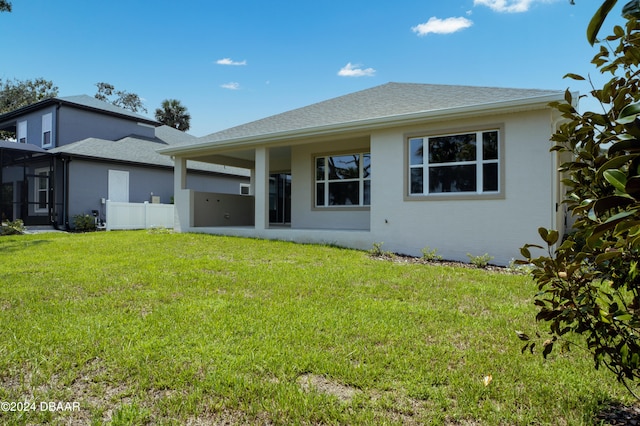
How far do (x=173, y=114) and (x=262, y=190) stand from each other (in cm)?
3268

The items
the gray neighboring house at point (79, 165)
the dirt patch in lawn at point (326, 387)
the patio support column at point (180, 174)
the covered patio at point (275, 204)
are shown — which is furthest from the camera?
the gray neighboring house at point (79, 165)

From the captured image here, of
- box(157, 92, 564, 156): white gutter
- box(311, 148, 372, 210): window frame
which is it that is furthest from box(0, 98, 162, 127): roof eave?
box(311, 148, 372, 210): window frame

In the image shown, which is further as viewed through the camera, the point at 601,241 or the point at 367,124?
the point at 367,124

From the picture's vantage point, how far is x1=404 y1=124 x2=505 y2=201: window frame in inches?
339

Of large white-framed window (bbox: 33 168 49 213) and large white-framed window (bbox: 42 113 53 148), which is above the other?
large white-framed window (bbox: 42 113 53 148)

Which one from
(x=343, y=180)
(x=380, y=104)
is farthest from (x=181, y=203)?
(x=380, y=104)

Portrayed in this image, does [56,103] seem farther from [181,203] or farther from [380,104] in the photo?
[380,104]

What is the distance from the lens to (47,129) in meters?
20.4

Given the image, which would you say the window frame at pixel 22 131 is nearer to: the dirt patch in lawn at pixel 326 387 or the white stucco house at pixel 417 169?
the white stucco house at pixel 417 169

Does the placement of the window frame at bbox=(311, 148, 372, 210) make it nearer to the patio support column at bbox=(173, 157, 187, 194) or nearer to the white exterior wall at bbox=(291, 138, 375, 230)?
the white exterior wall at bbox=(291, 138, 375, 230)

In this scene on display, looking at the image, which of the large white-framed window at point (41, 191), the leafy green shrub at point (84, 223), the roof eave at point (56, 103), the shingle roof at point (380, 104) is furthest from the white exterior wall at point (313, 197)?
the roof eave at point (56, 103)

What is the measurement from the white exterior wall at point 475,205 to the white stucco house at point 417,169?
0.02 m

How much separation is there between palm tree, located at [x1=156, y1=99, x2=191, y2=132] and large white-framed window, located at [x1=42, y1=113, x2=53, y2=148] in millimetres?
20018

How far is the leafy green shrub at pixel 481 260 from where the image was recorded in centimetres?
835
